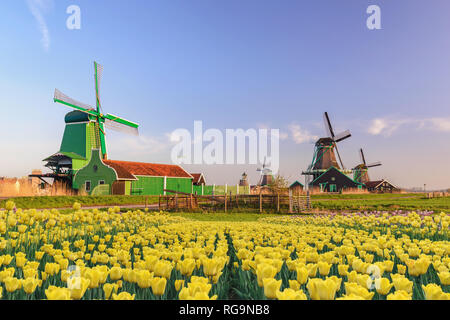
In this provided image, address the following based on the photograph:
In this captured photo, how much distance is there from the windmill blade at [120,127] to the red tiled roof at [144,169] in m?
5.17

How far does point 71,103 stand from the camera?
3603 centimetres

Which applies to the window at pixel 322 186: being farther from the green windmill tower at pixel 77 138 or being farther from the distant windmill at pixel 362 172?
the green windmill tower at pixel 77 138

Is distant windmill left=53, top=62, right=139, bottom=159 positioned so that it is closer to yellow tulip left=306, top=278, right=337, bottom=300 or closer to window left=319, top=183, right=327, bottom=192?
window left=319, top=183, right=327, bottom=192

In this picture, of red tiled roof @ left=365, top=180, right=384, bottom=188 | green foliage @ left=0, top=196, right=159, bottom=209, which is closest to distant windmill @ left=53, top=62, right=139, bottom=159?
green foliage @ left=0, top=196, right=159, bottom=209

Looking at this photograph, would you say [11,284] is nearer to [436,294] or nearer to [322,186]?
[436,294]

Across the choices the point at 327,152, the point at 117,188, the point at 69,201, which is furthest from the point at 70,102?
the point at 327,152

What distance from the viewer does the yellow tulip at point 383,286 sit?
4.96 ft

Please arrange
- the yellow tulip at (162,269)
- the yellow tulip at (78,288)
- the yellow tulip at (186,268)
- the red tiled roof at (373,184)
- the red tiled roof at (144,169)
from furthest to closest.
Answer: the red tiled roof at (373,184) < the red tiled roof at (144,169) < the yellow tulip at (186,268) < the yellow tulip at (162,269) < the yellow tulip at (78,288)

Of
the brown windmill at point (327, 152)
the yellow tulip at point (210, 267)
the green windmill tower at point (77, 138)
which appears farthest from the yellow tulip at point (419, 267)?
the brown windmill at point (327, 152)
